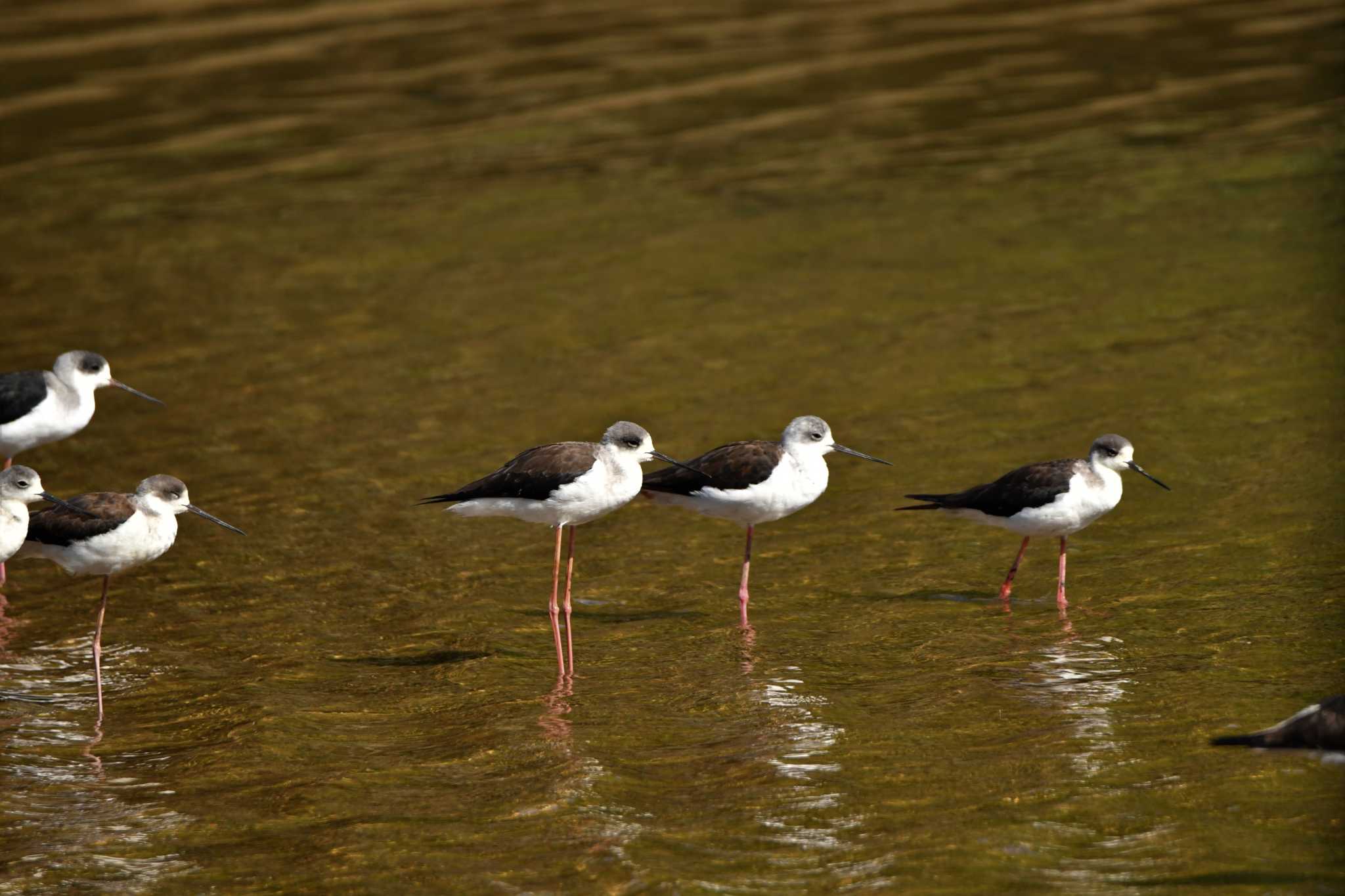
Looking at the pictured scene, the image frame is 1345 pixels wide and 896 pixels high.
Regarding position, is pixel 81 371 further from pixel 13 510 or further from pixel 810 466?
pixel 810 466

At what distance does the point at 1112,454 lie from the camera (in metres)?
11.1

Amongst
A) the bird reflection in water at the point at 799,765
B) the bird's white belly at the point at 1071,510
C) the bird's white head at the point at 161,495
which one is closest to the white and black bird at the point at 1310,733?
the bird reflection in water at the point at 799,765

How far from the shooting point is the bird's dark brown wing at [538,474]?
404 inches

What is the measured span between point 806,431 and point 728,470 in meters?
0.60

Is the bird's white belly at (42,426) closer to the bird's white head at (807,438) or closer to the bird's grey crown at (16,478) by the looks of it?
the bird's grey crown at (16,478)

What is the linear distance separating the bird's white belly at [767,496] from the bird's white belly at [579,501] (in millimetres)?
627

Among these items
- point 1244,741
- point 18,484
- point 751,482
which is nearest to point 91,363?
point 18,484

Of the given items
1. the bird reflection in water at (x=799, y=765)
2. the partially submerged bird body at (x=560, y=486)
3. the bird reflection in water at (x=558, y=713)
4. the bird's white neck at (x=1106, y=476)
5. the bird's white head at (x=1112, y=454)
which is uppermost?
the partially submerged bird body at (x=560, y=486)

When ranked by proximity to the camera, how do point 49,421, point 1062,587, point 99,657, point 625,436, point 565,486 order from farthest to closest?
point 49,421 → point 1062,587 → point 625,436 → point 565,486 → point 99,657

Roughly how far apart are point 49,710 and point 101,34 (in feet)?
74.0

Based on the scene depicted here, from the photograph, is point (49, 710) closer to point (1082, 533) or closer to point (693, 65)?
point (1082, 533)

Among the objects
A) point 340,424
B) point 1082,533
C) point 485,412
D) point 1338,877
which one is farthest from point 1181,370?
point 1338,877

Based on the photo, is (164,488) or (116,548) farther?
(164,488)

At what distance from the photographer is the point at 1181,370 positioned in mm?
14906
